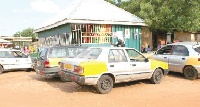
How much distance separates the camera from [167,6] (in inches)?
663

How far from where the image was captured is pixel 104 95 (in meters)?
7.91

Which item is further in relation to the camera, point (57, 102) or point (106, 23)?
point (106, 23)

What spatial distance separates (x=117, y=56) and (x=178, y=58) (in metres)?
3.78


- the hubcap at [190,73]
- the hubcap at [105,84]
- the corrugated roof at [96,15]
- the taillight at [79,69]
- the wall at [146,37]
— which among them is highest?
the corrugated roof at [96,15]

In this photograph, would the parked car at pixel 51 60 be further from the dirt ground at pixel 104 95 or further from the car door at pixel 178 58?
the car door at pixel 178 58

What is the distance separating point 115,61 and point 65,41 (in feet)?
32.3

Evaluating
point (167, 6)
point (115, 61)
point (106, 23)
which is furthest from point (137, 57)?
point (167, 6)

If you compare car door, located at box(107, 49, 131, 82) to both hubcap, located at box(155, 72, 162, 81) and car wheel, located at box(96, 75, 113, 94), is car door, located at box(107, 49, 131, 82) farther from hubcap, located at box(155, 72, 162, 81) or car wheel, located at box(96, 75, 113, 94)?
hubcap, located at box(155, 72, 162, 81)

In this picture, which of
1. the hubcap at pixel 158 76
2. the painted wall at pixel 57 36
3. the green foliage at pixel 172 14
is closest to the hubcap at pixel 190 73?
the hubcap at pixel 158 76

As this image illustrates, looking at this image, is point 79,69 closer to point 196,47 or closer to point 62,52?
point 62,52

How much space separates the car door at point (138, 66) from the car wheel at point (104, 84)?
105cm

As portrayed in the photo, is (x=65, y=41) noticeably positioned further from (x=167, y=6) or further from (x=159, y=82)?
(x=159, y=82)

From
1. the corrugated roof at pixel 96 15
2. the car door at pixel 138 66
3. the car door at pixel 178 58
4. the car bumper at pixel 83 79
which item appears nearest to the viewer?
the car bumper at pixel 83 79

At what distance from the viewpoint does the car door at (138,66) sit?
882 cm
